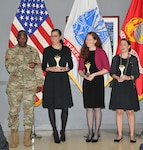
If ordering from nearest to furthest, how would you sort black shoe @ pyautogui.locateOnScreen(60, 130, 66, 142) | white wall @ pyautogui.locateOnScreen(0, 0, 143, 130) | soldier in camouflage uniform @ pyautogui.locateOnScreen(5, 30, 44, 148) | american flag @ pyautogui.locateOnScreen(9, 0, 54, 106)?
soldier in camouflage uniform @ pyautogui.locateOnScreen(5, 30, 44, 148) < black shoe @ pyautogui.locateOnScreen(60, 130, 66, 142) < american flag @ pyautogui.locateOnScreen(9, 0, 54, 106) < white wall @ pyautogui.locateOnScreen(0, 0, 143, 130)

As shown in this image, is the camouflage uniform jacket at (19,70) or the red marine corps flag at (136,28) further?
the red marine corps flag at (136,28)

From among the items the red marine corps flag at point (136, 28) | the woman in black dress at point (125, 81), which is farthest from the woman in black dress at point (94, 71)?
the red marine corps flag at point (136, 28)

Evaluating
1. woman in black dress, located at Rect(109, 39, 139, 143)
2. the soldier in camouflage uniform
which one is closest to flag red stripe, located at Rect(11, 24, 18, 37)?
the soldier in camouflage uniform

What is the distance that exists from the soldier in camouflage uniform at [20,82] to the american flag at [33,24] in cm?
81

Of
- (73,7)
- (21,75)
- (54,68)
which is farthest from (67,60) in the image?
(73,7)

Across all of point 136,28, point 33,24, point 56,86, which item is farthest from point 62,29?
point 56,86

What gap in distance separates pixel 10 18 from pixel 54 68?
152cm

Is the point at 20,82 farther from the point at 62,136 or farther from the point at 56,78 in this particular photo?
the point at 62,136

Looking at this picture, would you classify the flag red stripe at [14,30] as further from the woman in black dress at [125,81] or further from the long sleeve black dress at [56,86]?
the woman in black dress at [125,81]

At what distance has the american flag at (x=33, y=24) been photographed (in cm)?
516

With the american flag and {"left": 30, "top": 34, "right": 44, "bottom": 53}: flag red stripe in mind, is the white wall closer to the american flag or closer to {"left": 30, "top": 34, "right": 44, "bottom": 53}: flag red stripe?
the american flag

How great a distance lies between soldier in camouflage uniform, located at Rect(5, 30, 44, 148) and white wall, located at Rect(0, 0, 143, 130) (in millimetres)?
1107

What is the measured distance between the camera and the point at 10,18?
17.7 feet

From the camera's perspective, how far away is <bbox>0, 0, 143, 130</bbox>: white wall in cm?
538
